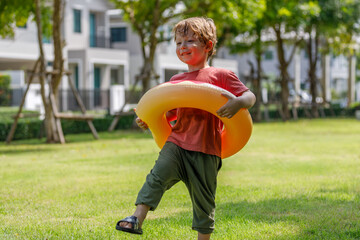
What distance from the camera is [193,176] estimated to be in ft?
12.8

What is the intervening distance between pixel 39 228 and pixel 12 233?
0.78 ft

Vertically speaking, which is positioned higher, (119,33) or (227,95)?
(119,33)

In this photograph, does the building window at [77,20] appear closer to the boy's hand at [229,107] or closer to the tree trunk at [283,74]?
the tree trunk at [283,74]

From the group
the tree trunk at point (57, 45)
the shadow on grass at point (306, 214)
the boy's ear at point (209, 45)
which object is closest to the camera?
the boy's ear at point (209, 45)

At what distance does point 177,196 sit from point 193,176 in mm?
2503

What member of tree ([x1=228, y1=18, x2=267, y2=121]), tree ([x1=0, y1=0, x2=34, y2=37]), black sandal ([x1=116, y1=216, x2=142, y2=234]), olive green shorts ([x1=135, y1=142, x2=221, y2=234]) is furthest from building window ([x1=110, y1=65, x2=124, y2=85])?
black sandal ([x1=116, y1=216, x2=142, y2=234])

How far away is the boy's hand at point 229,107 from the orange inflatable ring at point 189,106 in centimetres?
3

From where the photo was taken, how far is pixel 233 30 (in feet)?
77.9

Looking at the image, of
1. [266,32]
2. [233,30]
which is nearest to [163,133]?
[233,30]

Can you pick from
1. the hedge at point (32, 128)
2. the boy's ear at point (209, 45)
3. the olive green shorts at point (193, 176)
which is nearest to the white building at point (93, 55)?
the hedge at point (32, 128)

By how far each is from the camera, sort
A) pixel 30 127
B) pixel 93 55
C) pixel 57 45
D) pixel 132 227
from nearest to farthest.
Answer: pixel 132 227, pixel 57 45, pixel 30 127, pixel 93 55

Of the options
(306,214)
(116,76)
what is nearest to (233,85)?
(306,214)

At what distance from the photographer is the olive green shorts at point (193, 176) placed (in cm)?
386

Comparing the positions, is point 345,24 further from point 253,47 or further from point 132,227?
point 132,227
